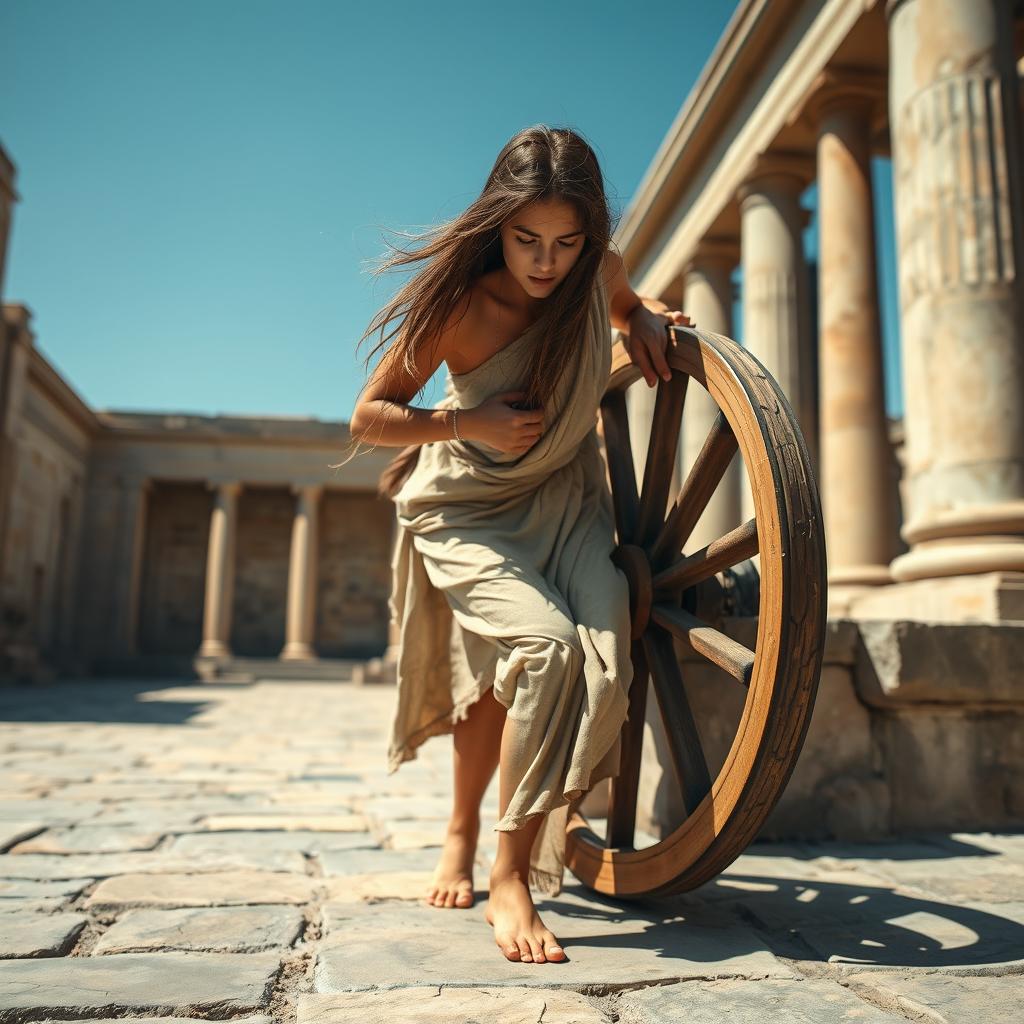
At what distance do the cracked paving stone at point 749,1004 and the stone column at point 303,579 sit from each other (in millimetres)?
25511

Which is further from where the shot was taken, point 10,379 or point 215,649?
point 215,649

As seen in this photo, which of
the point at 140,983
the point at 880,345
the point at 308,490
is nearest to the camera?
the point at 140,983

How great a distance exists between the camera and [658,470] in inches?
109

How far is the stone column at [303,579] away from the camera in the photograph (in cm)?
2681

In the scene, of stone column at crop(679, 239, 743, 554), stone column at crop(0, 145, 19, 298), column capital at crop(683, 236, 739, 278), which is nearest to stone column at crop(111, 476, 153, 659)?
stone column at crop(0, 145, 19, 298)

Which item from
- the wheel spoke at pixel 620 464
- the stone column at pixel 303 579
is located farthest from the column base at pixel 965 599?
the stone column at pixel 303 579

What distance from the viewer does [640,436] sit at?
603 inches

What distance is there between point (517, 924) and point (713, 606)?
0.99 m

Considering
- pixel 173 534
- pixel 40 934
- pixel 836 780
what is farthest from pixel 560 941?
pixel 173 534

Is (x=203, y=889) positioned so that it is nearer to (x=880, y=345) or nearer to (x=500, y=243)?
(x=500, y=243)

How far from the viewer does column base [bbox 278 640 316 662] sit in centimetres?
2639

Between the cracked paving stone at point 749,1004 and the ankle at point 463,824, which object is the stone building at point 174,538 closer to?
the ankle at point 463,824

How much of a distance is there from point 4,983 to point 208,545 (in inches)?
1205

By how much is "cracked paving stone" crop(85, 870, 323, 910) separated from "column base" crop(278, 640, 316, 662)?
2415cm
